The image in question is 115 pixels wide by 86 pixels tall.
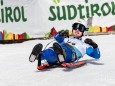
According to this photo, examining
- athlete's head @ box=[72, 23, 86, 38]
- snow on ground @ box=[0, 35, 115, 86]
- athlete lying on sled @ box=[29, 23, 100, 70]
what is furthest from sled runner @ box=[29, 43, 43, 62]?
athlete's head @ box=[72, 23, 86, 38]

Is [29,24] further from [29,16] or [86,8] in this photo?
[86,8]

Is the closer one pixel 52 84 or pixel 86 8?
pixel 52 84

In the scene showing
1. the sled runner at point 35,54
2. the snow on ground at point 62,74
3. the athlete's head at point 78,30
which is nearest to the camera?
the snow on ground at point 62,74

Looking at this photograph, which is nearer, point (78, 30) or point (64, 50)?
point (64, 50)

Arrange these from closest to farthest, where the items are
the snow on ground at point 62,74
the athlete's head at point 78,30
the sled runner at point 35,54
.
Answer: the snow on ground at point 62,74, the sled runner at point 35,54, the athlete's head at point 78,30

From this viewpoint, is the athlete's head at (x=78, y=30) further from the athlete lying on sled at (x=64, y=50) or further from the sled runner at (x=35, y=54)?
the sled runner at (x=35, y=54)

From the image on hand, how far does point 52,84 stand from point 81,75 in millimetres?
515

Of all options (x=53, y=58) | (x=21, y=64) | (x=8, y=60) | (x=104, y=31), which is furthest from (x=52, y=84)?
(x=104, y=31)

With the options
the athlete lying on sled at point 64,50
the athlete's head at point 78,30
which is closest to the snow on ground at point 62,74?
the athlete lying on sled at point 64,50

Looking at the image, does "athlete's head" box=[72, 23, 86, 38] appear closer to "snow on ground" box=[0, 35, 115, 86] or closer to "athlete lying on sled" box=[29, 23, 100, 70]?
"athlete lying on sled" box=[29, 23, 100, 70]

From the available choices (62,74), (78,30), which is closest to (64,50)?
(62,74)

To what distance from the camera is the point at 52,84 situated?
4.19 metres

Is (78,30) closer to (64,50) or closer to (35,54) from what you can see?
(64,50)

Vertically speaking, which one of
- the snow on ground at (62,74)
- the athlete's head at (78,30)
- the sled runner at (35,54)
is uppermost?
the athlete's head at (78,30)
